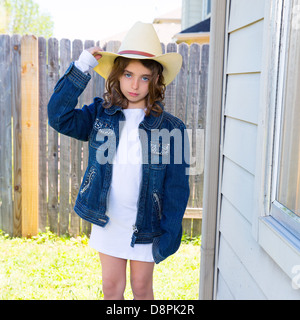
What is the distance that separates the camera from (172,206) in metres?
2.30

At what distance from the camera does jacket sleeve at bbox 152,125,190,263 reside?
2277 mm

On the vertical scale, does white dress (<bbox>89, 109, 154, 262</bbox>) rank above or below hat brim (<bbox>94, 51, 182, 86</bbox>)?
below

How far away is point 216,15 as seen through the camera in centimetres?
246

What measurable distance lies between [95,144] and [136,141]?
0.73 ft

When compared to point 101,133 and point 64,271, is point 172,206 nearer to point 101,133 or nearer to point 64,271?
point 101,133

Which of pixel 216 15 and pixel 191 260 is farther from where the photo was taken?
pixel 191 260

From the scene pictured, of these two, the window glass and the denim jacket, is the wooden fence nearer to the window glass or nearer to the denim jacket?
the denim jacket

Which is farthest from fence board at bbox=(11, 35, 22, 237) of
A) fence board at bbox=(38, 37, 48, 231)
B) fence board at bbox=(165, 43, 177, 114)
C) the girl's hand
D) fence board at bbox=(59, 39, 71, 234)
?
the girl's hand

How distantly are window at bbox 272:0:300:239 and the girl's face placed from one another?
2.96ft

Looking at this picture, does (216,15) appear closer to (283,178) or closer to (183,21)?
(283,178)

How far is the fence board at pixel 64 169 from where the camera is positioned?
14.1 ft

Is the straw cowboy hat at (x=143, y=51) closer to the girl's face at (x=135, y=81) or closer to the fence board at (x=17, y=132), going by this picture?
the girl's face at (x=135, y=81)

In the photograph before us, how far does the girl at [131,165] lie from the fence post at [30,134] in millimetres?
2057

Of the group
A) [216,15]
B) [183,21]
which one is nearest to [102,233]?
[216,15]
